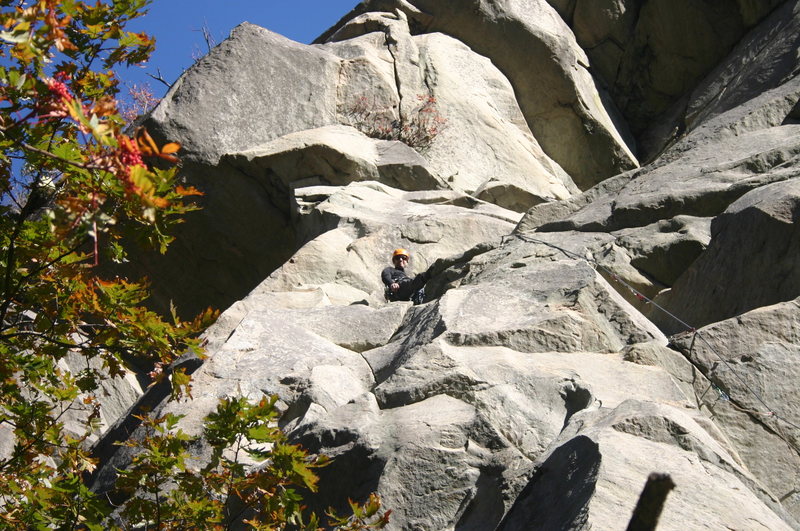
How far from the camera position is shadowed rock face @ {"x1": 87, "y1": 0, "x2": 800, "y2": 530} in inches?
213

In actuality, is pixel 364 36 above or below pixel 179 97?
above

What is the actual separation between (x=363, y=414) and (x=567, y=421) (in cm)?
134

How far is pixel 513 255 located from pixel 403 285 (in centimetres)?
166

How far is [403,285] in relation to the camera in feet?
34.9

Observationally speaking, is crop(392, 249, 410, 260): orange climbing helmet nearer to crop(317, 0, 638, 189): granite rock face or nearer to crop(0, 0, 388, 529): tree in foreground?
crop(0, 0, 388, 529): tree in foreground

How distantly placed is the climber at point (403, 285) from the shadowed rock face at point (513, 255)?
20 centimetres

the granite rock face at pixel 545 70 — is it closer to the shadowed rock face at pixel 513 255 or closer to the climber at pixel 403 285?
the shadowed rock face at pixel 513 255

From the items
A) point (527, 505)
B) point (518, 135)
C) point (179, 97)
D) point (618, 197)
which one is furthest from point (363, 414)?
point (518, 135)

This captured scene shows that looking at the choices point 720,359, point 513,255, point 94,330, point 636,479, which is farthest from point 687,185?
point 94,330

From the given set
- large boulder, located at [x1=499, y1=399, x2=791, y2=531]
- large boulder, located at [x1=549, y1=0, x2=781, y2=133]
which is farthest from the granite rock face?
large boulder, located at [x1=499, y1=399, x2=791, y2=531]

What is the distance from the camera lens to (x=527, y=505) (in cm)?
461

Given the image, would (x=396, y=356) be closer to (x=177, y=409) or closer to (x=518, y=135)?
(x=177, y=409)

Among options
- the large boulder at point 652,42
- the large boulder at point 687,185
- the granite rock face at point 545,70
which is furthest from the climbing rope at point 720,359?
the large boulder at point 652,42

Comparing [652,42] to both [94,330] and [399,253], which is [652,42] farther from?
[94,330]
